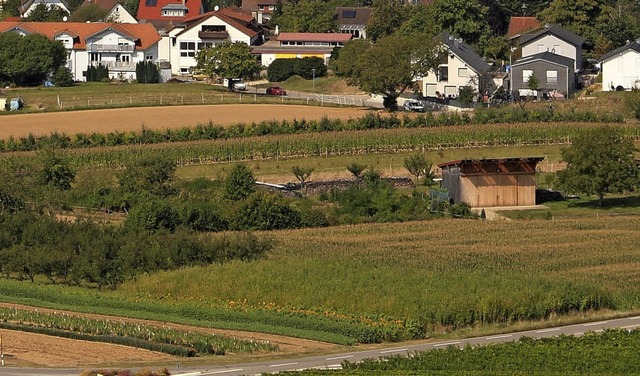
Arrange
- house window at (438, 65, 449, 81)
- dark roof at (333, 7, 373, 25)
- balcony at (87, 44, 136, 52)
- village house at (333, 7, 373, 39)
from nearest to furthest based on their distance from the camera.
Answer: house window at (438, 65, 449, 81)
balcony at (87, 44, 136, 52)
village house at (333, 7, 373, 39)
dark roof at (333, 7, 373, 25)

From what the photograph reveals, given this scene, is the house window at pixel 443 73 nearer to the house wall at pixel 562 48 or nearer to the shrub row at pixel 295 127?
the house wall at pixel 562 48

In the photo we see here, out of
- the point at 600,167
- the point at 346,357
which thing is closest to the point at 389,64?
the point at 600,167

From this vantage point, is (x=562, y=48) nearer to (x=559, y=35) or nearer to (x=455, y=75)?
(x=559, y=35)

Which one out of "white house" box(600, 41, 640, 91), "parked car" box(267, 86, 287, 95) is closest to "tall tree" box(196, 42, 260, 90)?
"parked car" box(267, 86, 287, 95)

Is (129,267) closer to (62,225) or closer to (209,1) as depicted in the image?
(62,225)

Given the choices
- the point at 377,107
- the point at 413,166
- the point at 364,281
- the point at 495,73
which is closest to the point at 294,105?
the point at 377,107

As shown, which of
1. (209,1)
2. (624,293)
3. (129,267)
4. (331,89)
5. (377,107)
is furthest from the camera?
(209,1)

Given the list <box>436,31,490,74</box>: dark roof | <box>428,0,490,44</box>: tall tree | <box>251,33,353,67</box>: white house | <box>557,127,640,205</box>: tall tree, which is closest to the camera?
<box>557,127,640,205</box>: tall tree

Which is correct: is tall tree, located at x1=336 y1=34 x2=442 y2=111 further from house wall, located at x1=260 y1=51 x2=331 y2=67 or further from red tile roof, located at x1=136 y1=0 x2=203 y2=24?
red tile roof, located at x1=136 y1=0 x2=203 y2=24

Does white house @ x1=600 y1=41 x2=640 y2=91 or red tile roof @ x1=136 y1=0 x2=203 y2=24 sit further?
red tile roof @ x1=136 y1=0 x2=203 y2=24
